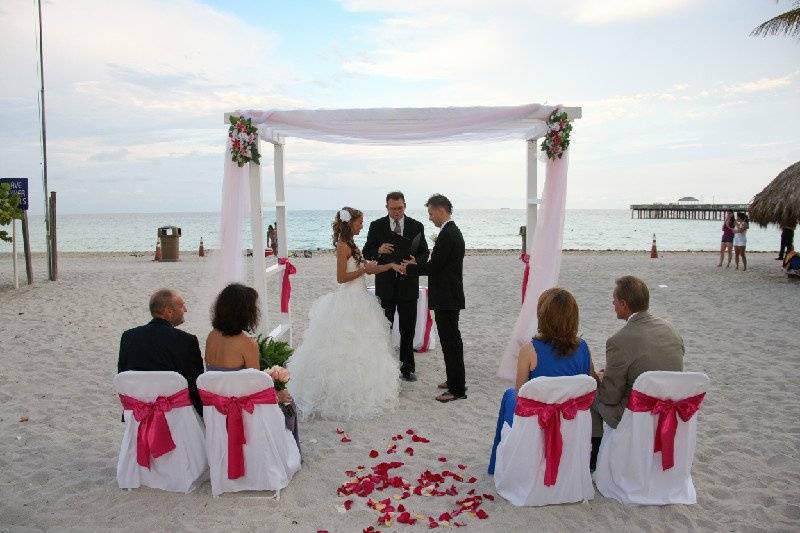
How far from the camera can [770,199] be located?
52.5ft

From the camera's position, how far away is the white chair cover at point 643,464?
11.9 feet

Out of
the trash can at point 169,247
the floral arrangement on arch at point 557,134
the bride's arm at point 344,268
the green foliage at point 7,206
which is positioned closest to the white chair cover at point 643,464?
the bride's arm at point 344,268

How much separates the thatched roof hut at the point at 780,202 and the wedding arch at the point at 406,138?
11956 millimetres

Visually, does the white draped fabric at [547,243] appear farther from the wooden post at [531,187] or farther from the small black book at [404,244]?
the small black book at [404,244]

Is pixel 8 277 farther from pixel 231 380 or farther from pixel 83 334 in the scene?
pixel 231 380

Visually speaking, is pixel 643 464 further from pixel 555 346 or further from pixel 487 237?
pixel 487 237

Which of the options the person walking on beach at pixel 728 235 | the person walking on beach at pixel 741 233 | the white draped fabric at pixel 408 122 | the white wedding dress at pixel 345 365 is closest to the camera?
the white wedding dress at pixel 345 365

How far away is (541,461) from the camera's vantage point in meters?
3.65

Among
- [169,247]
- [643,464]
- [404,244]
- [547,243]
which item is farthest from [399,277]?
[169,247]

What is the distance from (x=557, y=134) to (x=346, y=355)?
3058 mm

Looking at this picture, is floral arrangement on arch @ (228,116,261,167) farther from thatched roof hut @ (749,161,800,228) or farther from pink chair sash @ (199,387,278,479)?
thatched roof hut @ (749,161,800,228)

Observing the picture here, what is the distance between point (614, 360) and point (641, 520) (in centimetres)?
94

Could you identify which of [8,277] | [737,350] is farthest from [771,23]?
[8,277]

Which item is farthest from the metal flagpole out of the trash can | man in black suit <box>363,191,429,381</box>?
man in black suit <box>363,191,429,381</box>
